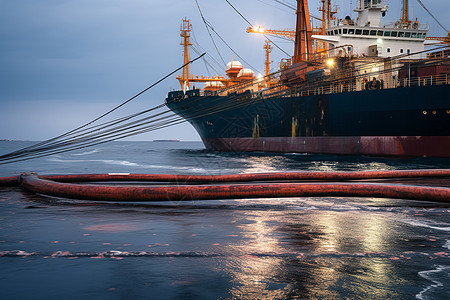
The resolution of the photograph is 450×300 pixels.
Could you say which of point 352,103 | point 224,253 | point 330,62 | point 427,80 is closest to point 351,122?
point 352,103

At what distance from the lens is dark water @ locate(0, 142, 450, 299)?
361 centimetres

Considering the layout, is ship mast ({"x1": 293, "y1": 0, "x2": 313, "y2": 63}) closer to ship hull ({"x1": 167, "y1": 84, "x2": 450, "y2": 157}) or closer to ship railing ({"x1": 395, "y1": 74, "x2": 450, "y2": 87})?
ship hull ({"x1": 167, "y1": 84, "x2": 450, "y2": 157})

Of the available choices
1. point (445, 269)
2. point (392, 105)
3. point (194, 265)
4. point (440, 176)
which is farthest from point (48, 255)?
point (392, 105)

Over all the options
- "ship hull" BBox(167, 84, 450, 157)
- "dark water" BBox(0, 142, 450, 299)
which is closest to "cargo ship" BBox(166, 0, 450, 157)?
"ship hull" BBox(167, 84, 450, 157)

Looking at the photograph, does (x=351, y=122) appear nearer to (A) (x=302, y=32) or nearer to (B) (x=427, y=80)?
(B) (x=427, y=80)

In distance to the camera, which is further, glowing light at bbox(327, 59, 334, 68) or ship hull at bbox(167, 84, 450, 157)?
glowing light at bbox(327, 59, 334, 68)

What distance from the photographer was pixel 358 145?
31766 mm

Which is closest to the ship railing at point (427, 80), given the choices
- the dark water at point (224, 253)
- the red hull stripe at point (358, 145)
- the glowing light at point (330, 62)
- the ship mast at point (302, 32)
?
the red hull stripe at point (358, 145)

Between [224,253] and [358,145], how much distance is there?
29.2 m

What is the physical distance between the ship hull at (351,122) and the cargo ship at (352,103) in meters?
0.06

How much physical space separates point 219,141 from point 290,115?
39.8 ft

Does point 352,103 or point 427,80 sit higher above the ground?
point 427,80

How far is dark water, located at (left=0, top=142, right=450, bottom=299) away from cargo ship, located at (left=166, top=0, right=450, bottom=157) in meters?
12.2

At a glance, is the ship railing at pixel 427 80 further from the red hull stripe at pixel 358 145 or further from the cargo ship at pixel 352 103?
the red hull stripe at pixel 358 145
